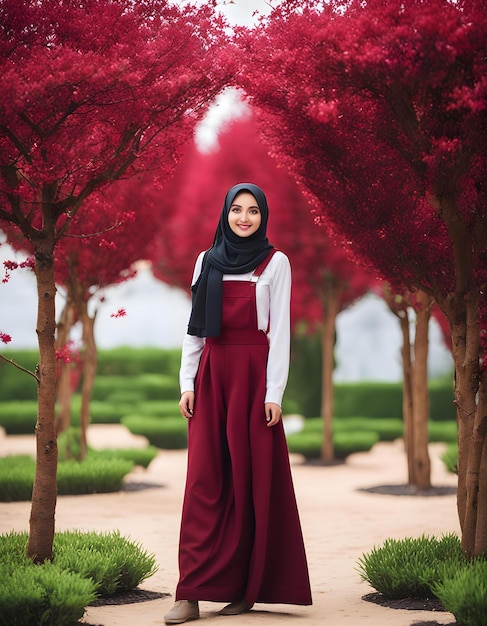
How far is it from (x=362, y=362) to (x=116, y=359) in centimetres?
623

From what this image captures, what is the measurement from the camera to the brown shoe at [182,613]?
4250 millimetres

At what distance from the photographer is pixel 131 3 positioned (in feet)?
15.6

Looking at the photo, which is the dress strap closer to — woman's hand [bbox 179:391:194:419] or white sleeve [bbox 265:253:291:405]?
white sleeve [bbox 265:253:291:405]

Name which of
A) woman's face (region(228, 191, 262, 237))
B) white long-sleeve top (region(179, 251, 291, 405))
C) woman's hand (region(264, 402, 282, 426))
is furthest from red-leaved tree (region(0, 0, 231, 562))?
woman's hand (region(264, 402, 282, 426))

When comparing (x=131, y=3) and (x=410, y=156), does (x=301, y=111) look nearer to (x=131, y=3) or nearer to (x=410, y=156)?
(x=410, y=156)

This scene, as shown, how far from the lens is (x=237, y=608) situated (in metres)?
4.41

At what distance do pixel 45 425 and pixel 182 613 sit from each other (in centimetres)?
118

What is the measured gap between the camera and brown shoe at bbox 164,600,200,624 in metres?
4.25

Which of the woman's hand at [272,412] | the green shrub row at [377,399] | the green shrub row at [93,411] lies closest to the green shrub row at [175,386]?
the green shrub row at [377,399]

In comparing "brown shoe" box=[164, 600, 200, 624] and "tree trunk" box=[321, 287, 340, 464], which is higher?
"tree trunk" box=[321, 287, 340, 464]

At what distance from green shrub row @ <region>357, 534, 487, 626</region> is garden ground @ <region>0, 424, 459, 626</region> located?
118 millimetres

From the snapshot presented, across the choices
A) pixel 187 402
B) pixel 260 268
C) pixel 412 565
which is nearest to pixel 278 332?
pixel 260 268

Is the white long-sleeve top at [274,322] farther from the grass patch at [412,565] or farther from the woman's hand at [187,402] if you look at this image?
the grass patch at [412,565]

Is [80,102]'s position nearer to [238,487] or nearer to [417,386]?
[238,487]
